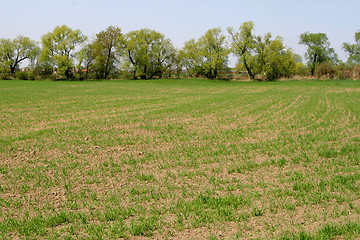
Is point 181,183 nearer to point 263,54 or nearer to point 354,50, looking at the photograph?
point 263,54

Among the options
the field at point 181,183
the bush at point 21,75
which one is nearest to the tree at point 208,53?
the bush at point 21,75


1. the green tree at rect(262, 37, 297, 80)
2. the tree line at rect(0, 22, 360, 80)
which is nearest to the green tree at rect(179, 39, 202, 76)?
the tree line at rect(0, 22, 360, 80)

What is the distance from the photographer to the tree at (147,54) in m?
81.1

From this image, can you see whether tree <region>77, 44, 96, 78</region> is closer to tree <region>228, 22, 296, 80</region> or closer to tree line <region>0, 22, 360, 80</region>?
tree line <region>0, 22, 360, 80</region>

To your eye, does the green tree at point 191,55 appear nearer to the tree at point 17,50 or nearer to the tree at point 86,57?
the tree at point 86,57

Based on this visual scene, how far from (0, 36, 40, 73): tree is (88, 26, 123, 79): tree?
978 inches

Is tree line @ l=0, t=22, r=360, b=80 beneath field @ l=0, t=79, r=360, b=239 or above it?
above

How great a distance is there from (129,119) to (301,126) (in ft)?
31.2

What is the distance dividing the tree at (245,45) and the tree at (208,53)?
2.72m

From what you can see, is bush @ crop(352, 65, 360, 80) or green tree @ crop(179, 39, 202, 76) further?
green tree @ crop(179, 39, 202, 76)

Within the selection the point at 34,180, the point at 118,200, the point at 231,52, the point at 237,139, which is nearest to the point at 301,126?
the point at 237,139

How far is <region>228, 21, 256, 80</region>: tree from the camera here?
75688 millimetres

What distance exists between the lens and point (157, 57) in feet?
270

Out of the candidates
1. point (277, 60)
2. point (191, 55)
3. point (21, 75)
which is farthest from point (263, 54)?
point (21, 75)
